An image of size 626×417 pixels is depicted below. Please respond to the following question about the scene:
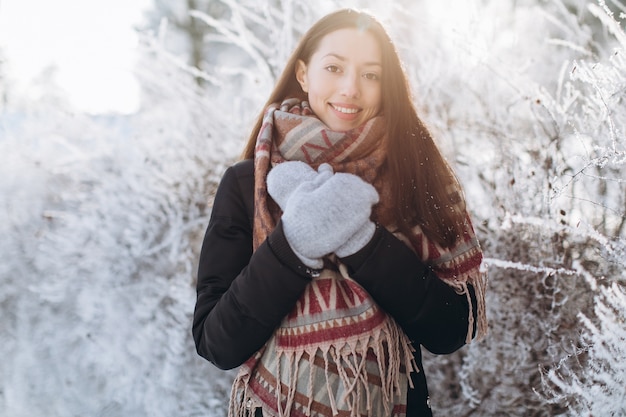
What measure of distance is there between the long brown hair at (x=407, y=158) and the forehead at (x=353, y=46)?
0.02 metres

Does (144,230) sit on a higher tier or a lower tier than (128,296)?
higher

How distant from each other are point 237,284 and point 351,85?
673 millimetres

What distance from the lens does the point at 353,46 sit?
159 cm

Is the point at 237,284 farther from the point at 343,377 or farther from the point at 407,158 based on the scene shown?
the point at 407,158

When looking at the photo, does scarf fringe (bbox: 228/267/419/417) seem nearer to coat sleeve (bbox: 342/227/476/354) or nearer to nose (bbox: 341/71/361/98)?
coat sleeve (bbox: 342/227/476/354)

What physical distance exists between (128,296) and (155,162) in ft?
3.16

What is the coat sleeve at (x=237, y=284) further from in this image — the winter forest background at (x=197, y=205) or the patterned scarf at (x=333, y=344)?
the winter forest background at (x=197, y=205)

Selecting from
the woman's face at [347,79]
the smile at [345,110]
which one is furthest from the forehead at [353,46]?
the smile at [345,110]

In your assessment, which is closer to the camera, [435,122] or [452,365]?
[452,365]

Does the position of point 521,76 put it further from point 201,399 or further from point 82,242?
point 82,242

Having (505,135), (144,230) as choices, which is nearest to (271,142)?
(505,135)

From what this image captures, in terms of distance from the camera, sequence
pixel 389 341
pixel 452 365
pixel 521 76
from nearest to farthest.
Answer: pixel 389 341, pixel 521 76, pixel 452 365

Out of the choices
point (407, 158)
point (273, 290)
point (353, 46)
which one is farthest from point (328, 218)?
point (353, 46)

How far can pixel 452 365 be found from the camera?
309 centimetres
